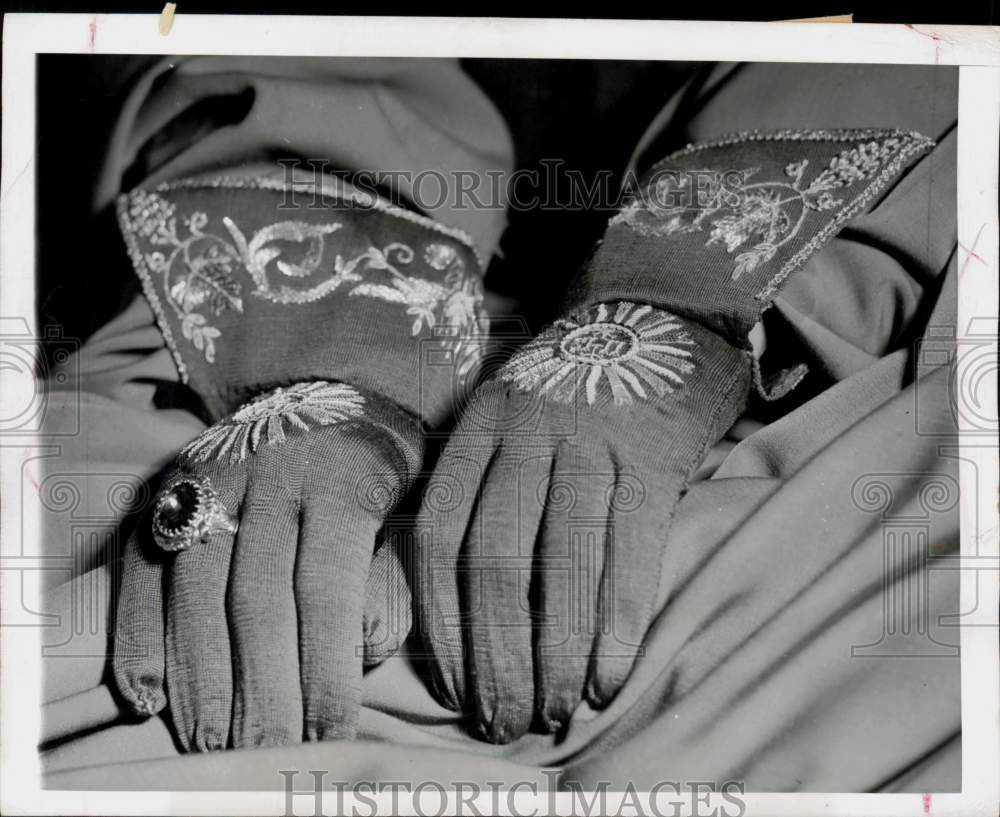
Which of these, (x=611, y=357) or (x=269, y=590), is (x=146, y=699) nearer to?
(x=269, y=590)

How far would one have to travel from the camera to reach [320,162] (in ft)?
3.10

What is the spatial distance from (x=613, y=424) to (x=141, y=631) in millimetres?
428

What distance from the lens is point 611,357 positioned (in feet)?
2.95

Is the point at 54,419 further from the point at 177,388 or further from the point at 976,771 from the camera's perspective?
the point at 976,771

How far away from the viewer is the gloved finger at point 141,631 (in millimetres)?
872

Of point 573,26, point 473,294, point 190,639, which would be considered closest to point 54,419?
point 190,639

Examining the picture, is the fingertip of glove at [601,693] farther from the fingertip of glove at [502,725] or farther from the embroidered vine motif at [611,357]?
the embroidered vine motif at [611,357]

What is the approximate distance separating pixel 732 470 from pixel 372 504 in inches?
12.0

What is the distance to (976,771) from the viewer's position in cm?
89

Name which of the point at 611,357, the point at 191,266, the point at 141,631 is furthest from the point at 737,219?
the point at 141,631

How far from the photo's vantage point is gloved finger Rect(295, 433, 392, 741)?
0.86 metres

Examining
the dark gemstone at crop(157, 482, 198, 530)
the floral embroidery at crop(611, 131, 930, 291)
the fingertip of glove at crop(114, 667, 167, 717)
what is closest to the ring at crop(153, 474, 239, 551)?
the dark gemstone at crop(157, 482, 198, 530)

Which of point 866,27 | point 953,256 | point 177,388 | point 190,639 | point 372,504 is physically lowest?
point 190,639

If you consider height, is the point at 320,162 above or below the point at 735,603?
above
